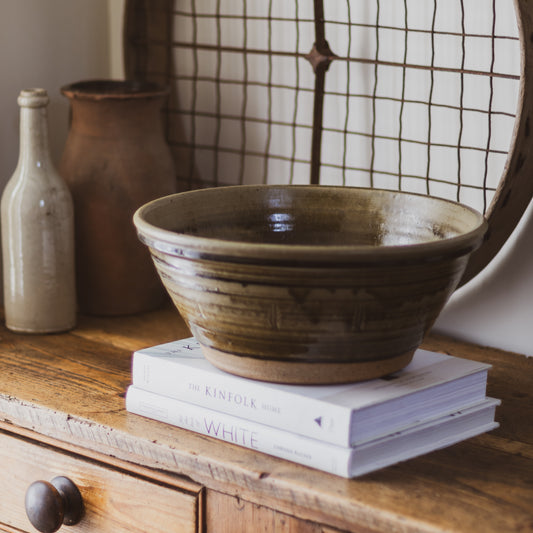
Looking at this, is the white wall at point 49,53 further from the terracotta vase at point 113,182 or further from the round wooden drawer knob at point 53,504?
the round wooden drawer knob at point 53,504

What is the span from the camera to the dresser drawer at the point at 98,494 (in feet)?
2.64

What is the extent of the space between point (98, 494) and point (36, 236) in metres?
0.38

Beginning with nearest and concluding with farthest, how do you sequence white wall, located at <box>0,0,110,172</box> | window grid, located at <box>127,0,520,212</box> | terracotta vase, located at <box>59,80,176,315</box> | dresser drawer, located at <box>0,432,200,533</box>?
dresser drawer, located at <box>0,432,200,533</box> → window grid, located at <box>127,0,520,212</box> → terracotta vase, located at <box>59,80,176,315</box> → white wall, located at <box>0,0,110,172</box>

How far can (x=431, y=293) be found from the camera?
748 millimetres

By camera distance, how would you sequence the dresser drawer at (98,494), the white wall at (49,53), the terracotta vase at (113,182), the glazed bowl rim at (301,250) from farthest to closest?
1. the white wall at (49,53)
2. the terracotta vase at (113,182)
3. the dresser drawer at (98,494)
4. the glazed bowl rim at (301,250)

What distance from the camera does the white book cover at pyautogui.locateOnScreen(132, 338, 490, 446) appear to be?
2.41 ft

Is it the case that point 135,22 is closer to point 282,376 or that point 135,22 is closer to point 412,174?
point 412,174

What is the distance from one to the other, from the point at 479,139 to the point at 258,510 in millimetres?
547

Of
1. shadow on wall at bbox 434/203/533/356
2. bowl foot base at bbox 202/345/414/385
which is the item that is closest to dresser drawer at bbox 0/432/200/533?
bowl foot base at bbox 202/345/414/385

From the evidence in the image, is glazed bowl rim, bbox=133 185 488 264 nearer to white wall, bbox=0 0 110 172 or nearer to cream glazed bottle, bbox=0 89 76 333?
cream glazed bottle, bbox=0 89 76 333

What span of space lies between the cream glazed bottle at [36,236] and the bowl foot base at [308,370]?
0.40m

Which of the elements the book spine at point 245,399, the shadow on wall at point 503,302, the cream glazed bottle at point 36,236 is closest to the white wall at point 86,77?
the shadow on wall at point 503,302

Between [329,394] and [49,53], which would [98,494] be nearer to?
[329,394]

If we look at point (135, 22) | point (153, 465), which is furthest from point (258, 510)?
point (135, 22)
